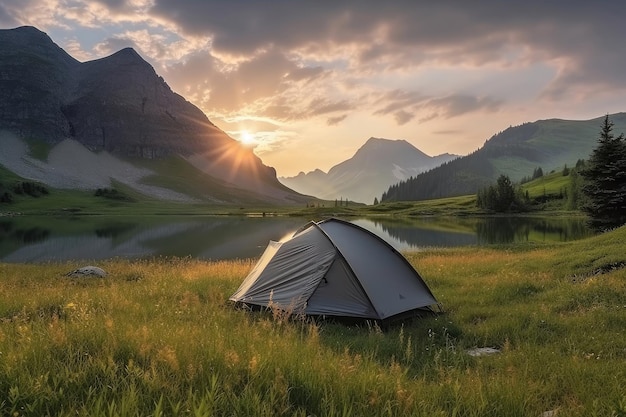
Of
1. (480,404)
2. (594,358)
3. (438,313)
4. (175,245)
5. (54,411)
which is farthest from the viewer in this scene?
(175,245)

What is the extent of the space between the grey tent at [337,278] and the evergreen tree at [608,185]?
3855 centimetres

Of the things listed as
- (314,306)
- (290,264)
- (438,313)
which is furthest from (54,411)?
(438,313)

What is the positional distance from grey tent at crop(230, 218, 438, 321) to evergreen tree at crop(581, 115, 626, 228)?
126 feet

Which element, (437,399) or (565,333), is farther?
(565,333)

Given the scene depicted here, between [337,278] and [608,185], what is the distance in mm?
42803

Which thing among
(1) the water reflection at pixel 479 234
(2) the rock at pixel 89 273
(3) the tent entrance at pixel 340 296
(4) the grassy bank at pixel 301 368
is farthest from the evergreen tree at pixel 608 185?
(2) the rock at pixel 89 273

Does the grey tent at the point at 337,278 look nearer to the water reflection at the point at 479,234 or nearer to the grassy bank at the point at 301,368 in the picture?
the grassy bank at the point at 301,368

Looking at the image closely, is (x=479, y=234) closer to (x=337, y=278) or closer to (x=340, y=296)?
(x=337, y=278)

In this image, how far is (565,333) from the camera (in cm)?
1013

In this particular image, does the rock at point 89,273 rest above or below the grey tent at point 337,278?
below

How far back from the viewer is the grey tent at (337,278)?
12477 millimetres

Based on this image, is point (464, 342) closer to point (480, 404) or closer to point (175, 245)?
point (480, 404)

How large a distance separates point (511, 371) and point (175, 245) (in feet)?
170

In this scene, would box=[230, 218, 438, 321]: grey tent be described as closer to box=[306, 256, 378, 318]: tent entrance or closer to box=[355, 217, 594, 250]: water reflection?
box=[306, 256, 378, 318]: tent entrance
